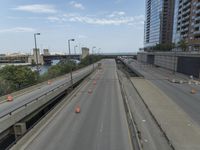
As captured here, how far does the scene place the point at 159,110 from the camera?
74.4ft

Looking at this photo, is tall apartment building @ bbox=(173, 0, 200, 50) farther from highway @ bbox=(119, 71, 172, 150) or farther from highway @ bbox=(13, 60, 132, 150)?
highway @ bbox=(13, 60, 132, 150)

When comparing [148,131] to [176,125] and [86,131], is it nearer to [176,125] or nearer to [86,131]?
[176,125]

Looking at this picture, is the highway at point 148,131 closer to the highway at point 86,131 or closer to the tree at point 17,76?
the highway at point 86,131

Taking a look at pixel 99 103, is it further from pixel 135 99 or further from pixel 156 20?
pixel 156 20

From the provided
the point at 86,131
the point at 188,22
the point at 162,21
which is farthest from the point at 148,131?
the point at 162,21

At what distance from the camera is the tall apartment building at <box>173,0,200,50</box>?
8644cm

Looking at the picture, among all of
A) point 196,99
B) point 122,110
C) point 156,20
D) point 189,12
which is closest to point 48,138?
point 122,110

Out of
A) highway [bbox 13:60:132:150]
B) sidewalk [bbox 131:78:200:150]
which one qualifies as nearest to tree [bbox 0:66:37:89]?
highway [bbox 13:60:132:150]

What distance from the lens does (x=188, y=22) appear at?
3804 inches

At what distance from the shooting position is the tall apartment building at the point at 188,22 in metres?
86.4

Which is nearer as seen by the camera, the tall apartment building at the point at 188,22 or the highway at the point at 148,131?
the highway at the point at 148,131

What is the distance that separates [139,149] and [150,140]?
2825mm

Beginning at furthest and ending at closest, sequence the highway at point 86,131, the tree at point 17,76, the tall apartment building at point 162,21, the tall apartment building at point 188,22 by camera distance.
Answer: the tall apartment building at point 162,21 → the tall apartment building at point 188,22 → the tree at point 17,76 → the highway at point 86,131

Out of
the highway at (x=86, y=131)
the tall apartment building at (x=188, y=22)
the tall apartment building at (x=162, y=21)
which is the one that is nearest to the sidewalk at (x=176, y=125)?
the highway at (x=86, y=131)
